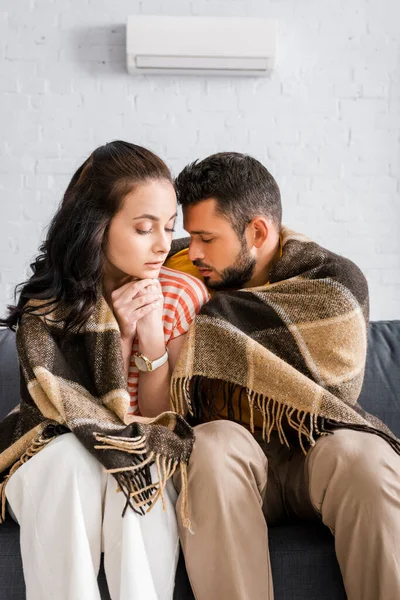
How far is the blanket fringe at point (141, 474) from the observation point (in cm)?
145

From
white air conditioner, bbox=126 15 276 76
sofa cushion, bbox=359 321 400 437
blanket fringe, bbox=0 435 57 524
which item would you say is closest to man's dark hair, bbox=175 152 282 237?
sofa cushion, bbox=359 321 400 437

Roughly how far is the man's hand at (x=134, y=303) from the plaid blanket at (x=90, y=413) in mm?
42

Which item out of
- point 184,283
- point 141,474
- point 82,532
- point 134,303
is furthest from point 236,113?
point 82,532

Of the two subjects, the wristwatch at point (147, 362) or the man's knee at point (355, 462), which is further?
the wristwatch at point (147, 362)

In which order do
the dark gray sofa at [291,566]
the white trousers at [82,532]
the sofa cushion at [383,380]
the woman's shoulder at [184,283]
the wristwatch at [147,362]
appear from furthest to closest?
1. the sofa cushion at [383,380]
2. the woman's shoulder at [184,283]
3. the wristwatch at [147,362]
4. the dark gray sofa at [291,566]
5. the white trousers at [82,532]

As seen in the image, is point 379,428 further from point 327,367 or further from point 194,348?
point 194,348

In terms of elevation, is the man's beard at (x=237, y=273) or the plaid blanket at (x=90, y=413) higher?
the man's beard at (x=237, y=273)

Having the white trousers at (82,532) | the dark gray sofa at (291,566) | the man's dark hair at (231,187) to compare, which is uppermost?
the man's dark hair at (231,187)

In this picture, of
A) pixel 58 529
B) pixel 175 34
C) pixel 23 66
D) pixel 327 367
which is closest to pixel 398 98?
pixel 175 34

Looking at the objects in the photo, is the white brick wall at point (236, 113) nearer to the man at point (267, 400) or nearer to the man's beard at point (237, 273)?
the man at point (267, 400)

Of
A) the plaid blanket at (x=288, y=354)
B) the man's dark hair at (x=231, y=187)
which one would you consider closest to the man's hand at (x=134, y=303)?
the plaid blanket at (x=288, y=354)

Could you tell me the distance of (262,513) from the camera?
1.48 m

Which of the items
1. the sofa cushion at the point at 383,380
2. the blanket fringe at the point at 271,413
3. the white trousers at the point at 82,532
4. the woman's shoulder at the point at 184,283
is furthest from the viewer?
the sofa cushion at the point at 383,380

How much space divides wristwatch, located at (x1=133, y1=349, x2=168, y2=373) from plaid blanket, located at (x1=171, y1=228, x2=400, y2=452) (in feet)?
0.20
